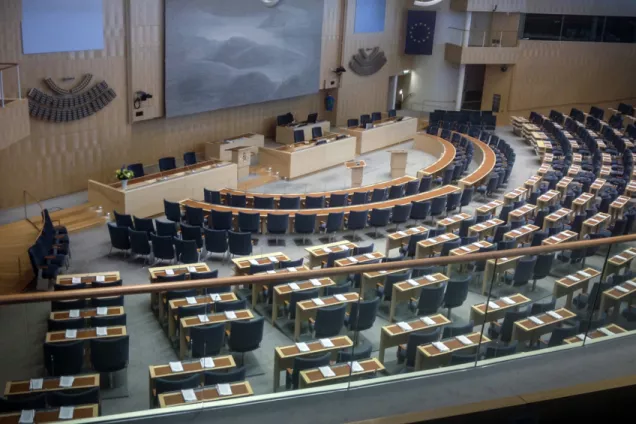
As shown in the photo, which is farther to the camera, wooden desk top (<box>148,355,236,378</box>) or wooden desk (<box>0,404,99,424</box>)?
wooden desk top (<box>148,355,236,378</box>)

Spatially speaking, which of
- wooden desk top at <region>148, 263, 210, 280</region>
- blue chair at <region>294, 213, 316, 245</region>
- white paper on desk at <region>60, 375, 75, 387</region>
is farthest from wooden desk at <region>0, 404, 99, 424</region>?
blue chair at <region>294, 213, 316, 245</region>

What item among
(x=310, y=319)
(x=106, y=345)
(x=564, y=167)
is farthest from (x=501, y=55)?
(x=106, y=345)

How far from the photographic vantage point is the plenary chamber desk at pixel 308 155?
19406 mm

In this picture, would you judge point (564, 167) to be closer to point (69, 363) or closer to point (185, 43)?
point (185, 43)

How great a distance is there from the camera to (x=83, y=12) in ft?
52.1

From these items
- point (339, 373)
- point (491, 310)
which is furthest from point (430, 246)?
point (339, 373)

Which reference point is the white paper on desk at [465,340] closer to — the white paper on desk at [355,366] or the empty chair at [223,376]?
the white paper on desk at [355,366]

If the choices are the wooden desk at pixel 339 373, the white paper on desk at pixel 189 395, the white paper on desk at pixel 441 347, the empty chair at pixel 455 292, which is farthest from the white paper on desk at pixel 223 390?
the empty chair at pixel 455 292

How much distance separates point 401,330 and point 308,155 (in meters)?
13.0

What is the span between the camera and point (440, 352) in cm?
573

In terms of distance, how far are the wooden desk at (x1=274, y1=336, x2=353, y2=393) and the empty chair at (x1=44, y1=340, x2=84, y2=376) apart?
5.77 feet

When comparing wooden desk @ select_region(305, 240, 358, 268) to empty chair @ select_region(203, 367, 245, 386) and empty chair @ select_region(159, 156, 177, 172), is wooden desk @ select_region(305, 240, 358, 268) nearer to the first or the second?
empty chair @ select_region(203, 367, 245, 386)

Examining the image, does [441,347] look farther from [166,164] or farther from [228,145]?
[228,145]

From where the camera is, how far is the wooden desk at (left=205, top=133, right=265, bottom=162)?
65.2 ft
